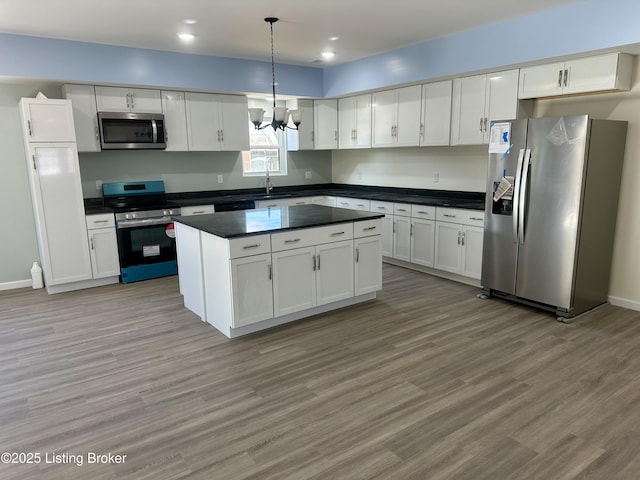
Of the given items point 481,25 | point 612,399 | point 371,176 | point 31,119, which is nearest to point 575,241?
point 612,399

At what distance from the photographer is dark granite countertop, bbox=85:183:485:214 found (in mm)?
5208

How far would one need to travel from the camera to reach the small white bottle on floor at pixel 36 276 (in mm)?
5008

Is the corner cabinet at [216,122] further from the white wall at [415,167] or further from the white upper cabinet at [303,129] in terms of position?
the white wall at [415,167]

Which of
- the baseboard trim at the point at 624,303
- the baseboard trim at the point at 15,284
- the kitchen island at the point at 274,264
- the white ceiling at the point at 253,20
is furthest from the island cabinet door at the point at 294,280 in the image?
the baseboard trim at the point at 15,284

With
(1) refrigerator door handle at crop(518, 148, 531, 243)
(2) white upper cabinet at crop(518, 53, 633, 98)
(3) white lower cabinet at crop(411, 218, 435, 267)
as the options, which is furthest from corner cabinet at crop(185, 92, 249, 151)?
(1) refrigerator door handle at crop(518, 148, 531, 243)

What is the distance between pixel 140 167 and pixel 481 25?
4.27 metres

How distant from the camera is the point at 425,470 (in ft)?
6.75

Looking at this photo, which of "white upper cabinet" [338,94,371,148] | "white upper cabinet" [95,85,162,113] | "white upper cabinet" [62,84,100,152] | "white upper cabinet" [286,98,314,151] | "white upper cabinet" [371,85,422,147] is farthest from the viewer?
"white upper cabinet" [286,98,314,151]

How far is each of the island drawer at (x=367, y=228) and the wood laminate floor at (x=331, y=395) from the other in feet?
2.35

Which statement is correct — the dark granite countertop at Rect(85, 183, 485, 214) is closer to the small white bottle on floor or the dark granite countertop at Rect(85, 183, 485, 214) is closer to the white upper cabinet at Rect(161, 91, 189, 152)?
the white upper cabinet at Rect(161, 91, 189, 152)

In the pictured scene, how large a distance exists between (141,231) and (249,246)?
2.29 m

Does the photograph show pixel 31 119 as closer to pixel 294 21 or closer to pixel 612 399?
pixel 294 21

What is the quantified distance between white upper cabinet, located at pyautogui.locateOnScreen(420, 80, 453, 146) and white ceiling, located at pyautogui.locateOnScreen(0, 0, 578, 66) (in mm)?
570

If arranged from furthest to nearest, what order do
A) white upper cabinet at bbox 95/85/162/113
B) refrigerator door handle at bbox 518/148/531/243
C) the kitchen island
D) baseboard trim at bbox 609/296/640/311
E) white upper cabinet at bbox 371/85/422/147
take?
1. white upper cabinet at bbox 371/85/422/147
2. white upper cabinet at bbox 95/85/162/113
3. baseboard trim at bbox 609/296/640/311
4. refrigerator door handle at bbox 518/148/531/243
5. the kitchen island
